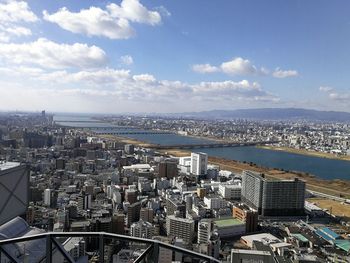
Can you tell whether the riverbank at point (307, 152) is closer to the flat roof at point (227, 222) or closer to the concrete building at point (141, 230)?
the flat roof at point (227, 222)

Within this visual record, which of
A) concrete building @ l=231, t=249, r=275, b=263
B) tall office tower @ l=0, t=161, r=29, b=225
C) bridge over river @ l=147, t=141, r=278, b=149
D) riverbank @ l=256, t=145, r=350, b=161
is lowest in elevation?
riverbank @ l=256, t=145, r=350, b=161

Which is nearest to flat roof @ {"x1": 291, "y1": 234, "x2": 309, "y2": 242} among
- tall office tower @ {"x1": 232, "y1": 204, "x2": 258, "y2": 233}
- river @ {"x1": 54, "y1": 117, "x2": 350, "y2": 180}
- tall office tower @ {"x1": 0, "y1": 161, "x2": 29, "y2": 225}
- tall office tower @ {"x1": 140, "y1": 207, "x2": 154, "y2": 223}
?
tall office tower @ {"x1": 232, "y1": 204, "x2": 258, "y2": 233}

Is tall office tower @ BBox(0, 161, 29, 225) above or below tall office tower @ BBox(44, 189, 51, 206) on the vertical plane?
above

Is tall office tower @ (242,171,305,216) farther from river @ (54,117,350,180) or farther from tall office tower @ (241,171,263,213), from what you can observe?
river @ (54,117,350,180)

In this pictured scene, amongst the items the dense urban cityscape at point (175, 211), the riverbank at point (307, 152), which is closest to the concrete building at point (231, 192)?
the dense urban cityscape at point (175, 211)

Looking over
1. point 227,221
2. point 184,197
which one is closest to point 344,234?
point 227,221

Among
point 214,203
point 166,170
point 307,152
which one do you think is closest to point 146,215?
point 214,203

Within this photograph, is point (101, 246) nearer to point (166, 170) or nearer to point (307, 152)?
point (166, 170)
